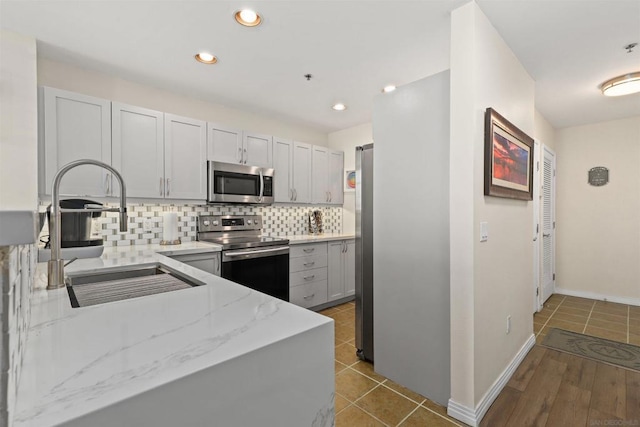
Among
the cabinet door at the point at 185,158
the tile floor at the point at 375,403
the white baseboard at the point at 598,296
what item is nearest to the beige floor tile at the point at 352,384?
the tile floor at the point at 375,403

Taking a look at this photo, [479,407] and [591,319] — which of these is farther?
[591,319]

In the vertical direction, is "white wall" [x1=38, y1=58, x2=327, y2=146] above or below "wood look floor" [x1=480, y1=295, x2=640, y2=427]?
above

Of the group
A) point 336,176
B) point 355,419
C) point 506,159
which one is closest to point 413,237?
point 506,159

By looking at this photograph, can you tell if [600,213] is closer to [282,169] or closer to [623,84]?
[623,84]

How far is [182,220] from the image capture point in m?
3.27

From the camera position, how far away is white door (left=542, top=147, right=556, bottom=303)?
4039 millimetres

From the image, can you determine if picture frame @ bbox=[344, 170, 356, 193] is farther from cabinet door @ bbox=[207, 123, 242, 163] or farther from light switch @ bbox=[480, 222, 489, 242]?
light switch @ bbox=[480, 222, 489, 242]

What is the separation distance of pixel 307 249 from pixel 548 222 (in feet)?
11.1

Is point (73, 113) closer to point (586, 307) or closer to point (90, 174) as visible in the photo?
point (90, 174)

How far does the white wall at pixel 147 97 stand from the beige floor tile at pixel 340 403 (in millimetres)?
3069

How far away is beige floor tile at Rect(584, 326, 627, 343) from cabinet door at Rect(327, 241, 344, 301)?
2608 millimetres

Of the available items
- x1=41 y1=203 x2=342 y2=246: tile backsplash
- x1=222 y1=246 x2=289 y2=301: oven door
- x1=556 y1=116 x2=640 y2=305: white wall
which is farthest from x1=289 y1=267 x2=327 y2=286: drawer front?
x1=556 y1=116 x2=640 y2=305: white wall

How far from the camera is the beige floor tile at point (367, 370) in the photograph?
7.39 ft

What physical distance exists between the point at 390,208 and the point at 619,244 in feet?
12.9
